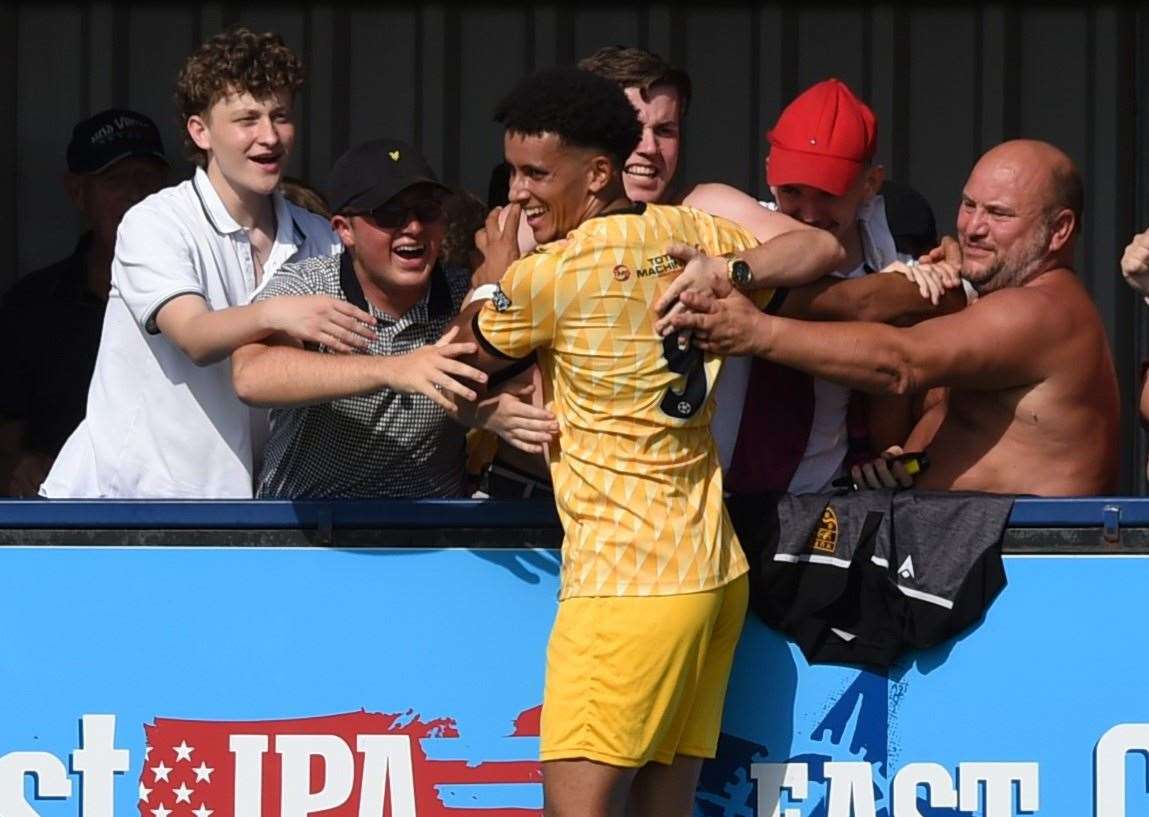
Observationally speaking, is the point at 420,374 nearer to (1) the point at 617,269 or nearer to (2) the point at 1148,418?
(1) the point at 617,269

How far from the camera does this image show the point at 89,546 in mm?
4355

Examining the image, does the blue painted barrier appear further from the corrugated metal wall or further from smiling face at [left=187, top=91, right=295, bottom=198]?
the corrugated metal wall

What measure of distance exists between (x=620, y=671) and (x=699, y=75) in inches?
162

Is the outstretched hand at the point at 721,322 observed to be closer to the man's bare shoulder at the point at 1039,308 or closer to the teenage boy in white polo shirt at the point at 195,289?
the man's bare shoulder at the point at 1039,308

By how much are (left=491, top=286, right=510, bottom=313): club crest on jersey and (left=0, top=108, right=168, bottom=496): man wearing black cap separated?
2.16m

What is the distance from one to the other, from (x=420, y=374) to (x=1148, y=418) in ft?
5.70

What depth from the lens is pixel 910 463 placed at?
174 inches

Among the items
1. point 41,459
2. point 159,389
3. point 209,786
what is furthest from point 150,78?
point 209,786

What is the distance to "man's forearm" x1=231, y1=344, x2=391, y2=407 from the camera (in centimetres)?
402

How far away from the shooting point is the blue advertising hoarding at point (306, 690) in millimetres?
4316

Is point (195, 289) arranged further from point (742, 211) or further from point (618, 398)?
point (742, 211)

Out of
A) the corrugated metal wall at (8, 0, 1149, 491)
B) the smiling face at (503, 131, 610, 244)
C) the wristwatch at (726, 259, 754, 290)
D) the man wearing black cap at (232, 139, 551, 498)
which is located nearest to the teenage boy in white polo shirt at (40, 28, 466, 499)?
the man wearing black cap at (232, 139, 551, 498)

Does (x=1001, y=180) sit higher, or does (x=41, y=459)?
(x=1001, y=180)

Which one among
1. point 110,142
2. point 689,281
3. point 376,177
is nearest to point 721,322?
point 689,281
